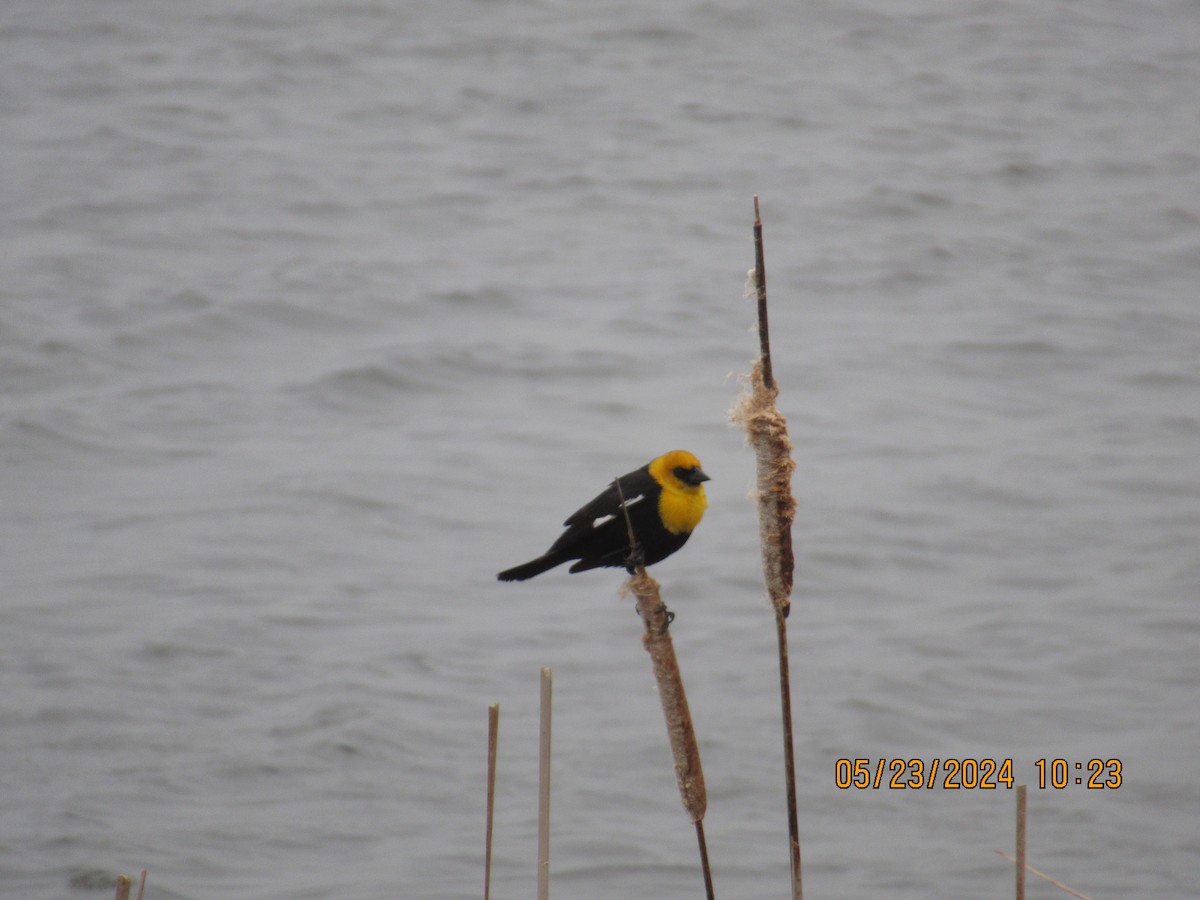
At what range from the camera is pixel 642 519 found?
4.08m

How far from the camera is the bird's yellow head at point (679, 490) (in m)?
4.06

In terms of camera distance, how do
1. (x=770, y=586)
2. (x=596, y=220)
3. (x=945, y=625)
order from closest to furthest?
(x=770, y=586) < (x=945, y=625) < (x=596, y=220)

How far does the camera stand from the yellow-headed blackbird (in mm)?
3984

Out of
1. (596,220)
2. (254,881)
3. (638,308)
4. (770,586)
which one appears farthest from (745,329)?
(770,586)

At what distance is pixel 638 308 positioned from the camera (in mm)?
13867

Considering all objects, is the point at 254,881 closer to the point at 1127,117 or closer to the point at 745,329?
the point at 745,329

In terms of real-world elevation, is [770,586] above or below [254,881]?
above

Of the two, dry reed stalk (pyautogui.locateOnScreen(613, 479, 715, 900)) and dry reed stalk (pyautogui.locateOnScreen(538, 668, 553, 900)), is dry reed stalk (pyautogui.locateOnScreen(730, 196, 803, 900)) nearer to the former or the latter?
dry reed stalk (pyautogui.locateOnScreen(613, 479, 715, 900))

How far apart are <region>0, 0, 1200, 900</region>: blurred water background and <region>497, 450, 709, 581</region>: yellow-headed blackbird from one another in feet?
2.09

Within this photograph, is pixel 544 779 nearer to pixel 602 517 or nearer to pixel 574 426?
pixel 602 517

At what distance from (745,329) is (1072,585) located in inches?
209

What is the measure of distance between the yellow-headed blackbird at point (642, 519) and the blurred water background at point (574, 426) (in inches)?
25.0

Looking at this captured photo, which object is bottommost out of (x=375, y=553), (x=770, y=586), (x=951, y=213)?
(x=375, y=553)
